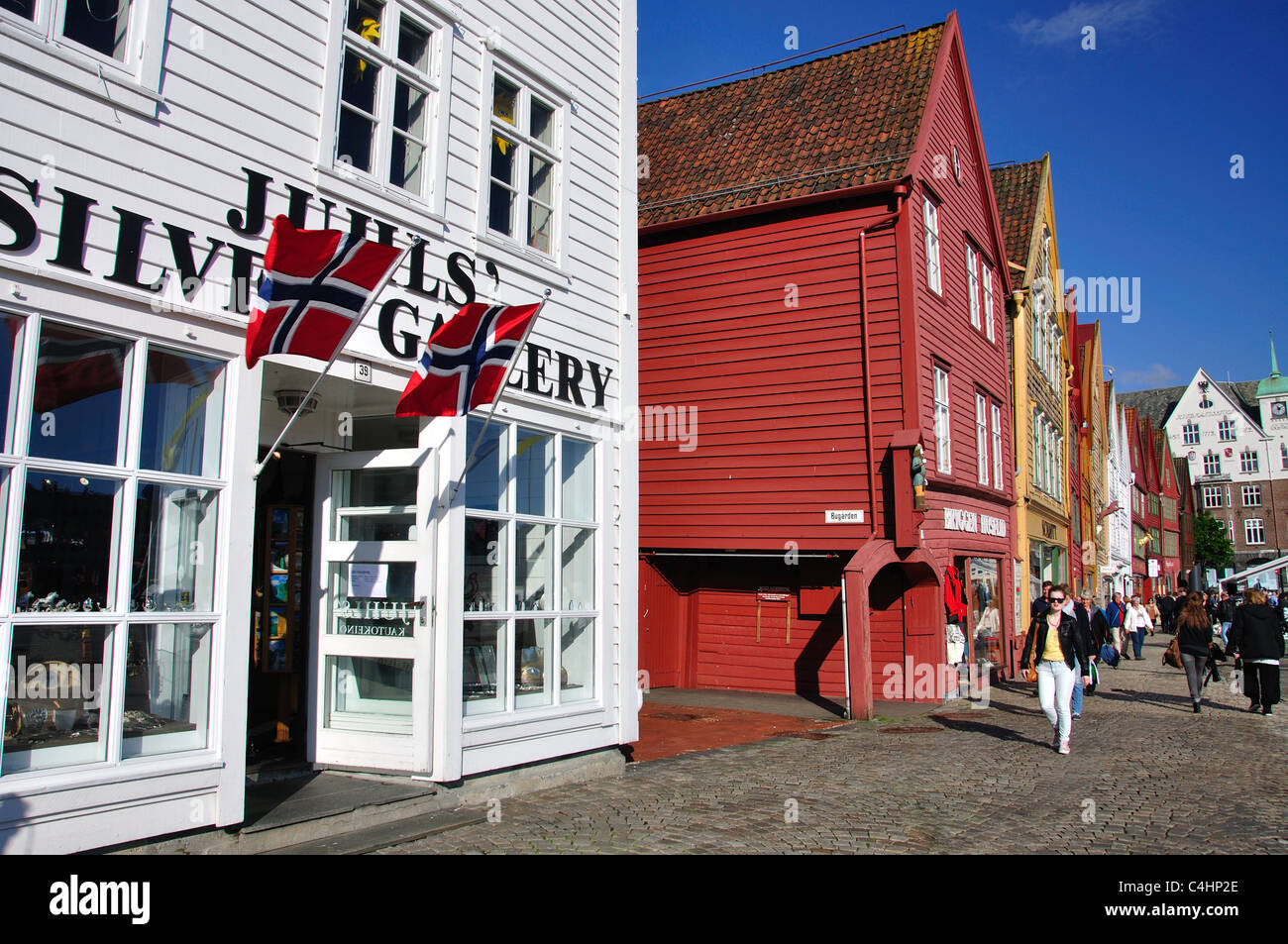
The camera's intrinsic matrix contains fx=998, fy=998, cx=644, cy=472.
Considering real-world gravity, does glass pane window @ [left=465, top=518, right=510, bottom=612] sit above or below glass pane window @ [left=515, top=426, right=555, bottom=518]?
below

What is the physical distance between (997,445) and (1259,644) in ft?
23.5

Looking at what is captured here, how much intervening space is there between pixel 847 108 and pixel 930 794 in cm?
1264

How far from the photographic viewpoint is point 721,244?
16.5 m

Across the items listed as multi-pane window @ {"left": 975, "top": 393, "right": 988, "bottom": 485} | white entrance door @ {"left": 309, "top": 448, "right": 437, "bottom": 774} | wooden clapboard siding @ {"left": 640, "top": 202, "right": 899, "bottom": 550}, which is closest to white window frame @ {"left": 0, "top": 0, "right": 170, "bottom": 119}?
white entrance door @ {"left": 309, "top": 448, "right": 437, "bottom": 774}

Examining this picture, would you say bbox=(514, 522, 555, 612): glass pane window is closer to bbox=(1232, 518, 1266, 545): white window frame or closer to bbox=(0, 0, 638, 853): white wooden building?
bbox=(0, 0, 638, 853): white wooden building

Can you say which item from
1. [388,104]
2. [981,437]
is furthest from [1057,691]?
[981,437]

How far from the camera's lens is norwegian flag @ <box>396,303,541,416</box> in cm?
650

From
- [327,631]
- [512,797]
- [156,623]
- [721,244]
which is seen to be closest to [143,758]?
[156,623]

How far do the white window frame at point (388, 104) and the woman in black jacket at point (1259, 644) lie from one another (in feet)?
41.2

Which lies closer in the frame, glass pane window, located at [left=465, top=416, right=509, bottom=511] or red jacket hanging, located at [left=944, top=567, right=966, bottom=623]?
glass pane window, located at [left=465, top=416, right=509, bottom=511]

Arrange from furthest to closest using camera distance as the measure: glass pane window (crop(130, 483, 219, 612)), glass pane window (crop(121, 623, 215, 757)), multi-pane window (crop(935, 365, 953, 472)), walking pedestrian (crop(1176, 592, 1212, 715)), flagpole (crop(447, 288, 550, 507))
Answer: multi-pane window (crop(935, 365, 953, 472)) < walking pedestrian (crop(1176, 592, 1212, 715)) < flagpole (crop(447, 288, 550, 507)) < glass pane window (crop(130, 483, 219, 612)) < glass pane window (crop(121, 623, 215, 757))

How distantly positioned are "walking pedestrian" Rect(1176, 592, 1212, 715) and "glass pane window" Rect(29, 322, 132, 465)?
14615 millimetres

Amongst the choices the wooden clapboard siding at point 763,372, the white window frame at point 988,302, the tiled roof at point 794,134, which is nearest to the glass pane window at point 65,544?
the wooden clapboard siding at point 763,372

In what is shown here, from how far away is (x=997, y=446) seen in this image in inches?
797
